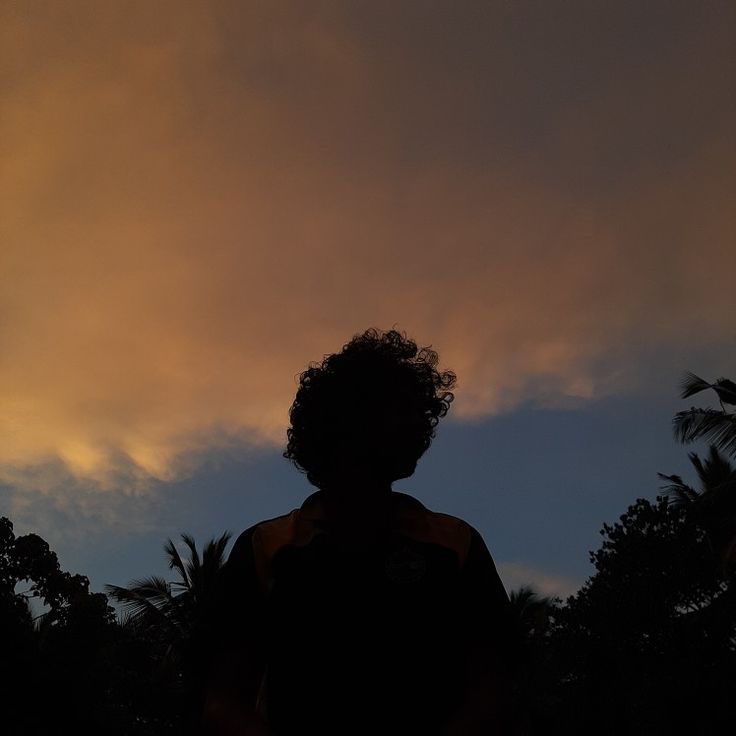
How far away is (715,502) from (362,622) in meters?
15.2

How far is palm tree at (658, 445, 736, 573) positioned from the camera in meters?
14.7

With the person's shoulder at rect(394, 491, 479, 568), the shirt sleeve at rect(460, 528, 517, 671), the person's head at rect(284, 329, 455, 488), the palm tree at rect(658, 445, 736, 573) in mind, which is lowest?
the shirt sleeve at rect(460, 528, 517, 671)

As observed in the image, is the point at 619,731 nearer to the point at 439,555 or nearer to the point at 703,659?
the point at 703,659

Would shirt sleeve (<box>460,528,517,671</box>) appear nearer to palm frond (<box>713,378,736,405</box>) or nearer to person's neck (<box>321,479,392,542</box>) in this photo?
person's neck (<box>321,479,392,542</box>)

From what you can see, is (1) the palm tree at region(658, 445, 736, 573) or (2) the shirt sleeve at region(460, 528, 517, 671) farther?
(1) the palm tree at region(658, 445, 736, 573)

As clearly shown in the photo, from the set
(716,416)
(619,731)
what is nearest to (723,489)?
(716,416)

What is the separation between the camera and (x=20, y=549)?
20.2 metres

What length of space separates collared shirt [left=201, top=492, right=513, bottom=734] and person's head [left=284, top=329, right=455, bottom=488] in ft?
0.92

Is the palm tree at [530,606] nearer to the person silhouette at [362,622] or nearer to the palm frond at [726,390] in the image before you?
the palm frond at [726,390]

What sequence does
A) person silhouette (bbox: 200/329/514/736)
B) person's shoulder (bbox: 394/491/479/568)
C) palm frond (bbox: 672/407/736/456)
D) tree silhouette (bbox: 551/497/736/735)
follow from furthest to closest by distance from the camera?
tree silhouette (bbox: 551/497/736/735) < palm frond (bbox: 672/407/736/456) < person's shoulder (bbox: 394/491/479/568) < person silhouette (bbox: 200/329/514/736)

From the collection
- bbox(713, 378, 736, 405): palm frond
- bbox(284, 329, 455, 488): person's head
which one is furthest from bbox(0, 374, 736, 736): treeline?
bbox(284, 329, 455, 488): person's head

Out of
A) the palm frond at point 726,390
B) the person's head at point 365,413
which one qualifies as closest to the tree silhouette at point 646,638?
the palm frond at point 726,390

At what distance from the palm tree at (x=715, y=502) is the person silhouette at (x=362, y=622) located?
39.1 ft

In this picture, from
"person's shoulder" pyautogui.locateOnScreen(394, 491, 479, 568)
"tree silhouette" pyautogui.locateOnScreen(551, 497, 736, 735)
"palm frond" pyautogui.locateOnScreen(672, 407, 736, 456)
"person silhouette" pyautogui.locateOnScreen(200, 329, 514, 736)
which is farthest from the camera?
"tree silhouette" pyautogui.locateOnScreen(551, 497, 736, 735)
